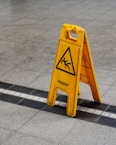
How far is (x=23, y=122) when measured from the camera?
395 cm

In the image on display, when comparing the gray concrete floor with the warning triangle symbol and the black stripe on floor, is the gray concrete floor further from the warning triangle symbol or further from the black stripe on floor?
the warning triangle symbol

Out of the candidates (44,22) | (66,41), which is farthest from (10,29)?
(66,41)

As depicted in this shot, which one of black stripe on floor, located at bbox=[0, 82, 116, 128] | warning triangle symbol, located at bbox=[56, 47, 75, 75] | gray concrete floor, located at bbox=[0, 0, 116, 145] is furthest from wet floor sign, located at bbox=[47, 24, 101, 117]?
gray concrete floor, located at bbox=[0, 0, 116, 145]

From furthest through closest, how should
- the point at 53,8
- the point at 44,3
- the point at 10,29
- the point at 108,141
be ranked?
1. the point at 44,3
2. the point at 53,8
3. the point at 10,29
4. the point at 108,141

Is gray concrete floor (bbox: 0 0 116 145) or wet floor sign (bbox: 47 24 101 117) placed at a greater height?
wet floor sign (bbox: 47 24 101 117)

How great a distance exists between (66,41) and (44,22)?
14.0 ft

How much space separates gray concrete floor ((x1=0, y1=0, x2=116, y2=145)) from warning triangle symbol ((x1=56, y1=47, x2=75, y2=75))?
561 millimetres

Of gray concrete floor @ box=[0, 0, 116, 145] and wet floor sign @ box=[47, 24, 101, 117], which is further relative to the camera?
wet floor sign @ box=[47, 24, 101, 117]

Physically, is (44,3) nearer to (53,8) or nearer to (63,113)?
(53,8)

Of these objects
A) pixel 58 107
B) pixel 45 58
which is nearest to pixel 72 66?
pixel 58 107

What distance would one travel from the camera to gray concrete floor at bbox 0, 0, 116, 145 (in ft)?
12.1

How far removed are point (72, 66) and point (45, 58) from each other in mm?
1964

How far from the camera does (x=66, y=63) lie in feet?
13.4

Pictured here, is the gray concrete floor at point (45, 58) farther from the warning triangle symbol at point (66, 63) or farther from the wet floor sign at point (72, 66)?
the warning triangle symbol at point (66, 63)
